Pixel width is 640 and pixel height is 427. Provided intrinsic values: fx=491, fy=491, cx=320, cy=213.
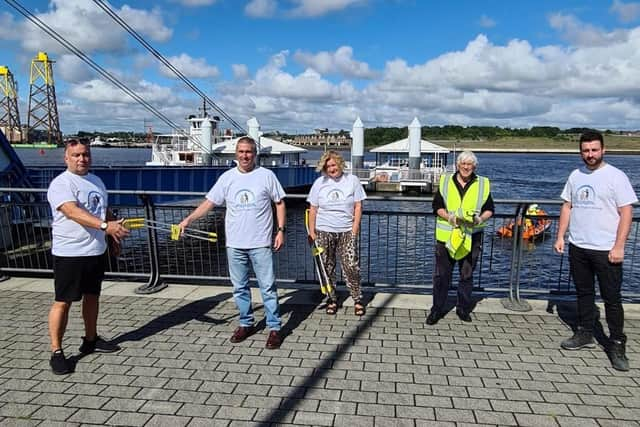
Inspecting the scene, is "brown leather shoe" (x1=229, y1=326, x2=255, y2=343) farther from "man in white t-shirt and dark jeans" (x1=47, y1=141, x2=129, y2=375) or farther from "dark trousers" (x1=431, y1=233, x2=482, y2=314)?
"dark trousers" (x1=431, y1=233, x2=482, y2=314)

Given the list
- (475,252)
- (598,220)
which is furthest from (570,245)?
(475,252)

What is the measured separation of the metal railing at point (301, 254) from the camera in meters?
6.14

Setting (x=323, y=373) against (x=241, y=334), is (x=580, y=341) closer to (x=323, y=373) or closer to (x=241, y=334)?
(x=323, y=373)

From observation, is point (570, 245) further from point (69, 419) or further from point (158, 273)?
point (158, 273)

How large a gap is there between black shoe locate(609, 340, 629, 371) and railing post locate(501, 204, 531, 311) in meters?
1.32

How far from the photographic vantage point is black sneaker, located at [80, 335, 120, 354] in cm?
422

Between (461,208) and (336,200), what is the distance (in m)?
1.24

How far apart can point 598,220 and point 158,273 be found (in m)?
4.98

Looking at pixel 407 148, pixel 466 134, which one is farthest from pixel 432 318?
pixel 466 134

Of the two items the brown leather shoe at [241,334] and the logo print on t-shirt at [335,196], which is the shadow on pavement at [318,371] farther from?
the logo print on t-shirt at [335,196]

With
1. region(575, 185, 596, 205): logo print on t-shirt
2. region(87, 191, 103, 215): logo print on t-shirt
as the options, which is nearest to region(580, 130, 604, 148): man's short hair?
region(575, 185, 596, 205): logo print on t-shirt

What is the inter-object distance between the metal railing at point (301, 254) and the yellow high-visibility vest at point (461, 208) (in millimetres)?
667

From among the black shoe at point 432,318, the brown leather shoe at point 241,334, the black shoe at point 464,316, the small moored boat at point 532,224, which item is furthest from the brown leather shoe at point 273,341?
the small moored boat at point 532,224

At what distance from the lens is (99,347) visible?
4.28 metres
